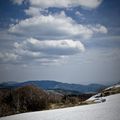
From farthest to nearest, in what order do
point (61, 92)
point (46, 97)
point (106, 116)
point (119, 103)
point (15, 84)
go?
point (61, 92)
point (46, 97)
point (15, 84)
point (119, 103)
point (106, 116)

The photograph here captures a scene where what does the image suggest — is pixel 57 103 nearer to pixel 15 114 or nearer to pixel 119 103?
pixel 15 114

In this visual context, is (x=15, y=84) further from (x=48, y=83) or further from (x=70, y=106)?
(x=70, y=106)

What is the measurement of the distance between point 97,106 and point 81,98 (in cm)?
115

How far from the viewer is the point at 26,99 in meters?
8.65

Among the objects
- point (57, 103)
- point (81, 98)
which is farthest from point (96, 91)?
point (57, 103)

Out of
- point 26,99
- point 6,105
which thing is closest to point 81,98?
point 26,99

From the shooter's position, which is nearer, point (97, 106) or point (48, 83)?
point (97, 106)

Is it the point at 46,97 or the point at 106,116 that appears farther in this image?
the point at 46,97

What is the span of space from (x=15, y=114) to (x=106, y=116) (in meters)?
2.97

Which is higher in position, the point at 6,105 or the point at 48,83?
the point at 48,83

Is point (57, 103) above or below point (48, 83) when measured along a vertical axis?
below

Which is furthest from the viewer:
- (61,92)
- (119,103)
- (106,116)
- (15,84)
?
(61,92)

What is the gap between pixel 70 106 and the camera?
798 cm

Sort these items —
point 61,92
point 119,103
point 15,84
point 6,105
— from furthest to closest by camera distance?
point 61,92 < point 6,105 < point 15,84 < point 119,103
